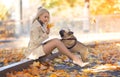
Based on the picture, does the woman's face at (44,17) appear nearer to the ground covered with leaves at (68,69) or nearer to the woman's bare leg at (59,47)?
the woman's bare leg at (59,47)

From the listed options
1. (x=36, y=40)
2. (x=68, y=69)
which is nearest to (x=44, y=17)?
(x=36, y=40)

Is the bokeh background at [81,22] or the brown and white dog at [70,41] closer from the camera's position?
the brown and white dog at [70,41]

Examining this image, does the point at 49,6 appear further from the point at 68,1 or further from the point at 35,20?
the point at 35,20

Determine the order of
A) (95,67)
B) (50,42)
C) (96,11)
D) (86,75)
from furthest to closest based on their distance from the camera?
(96,11)
(95,67)
(50,42)
(86,75)

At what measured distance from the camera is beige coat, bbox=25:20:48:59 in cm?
702

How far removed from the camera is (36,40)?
7.01 m

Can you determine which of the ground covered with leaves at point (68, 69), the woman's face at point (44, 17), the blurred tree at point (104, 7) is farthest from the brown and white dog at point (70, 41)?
the blurred tree at point (104, 7)

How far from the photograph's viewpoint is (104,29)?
19234 mm

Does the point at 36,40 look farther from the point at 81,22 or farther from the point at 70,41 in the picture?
the point at 81,22

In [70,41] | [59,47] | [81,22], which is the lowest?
[59,47]

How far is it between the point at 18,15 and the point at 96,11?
5.13m

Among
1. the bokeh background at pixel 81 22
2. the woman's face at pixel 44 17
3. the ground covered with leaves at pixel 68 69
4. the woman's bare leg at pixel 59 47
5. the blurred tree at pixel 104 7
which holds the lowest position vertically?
the ground covered with leaves at pixel 68 69

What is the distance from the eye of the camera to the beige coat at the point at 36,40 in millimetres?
7016

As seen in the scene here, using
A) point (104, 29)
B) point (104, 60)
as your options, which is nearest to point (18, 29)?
point (104, 29)
